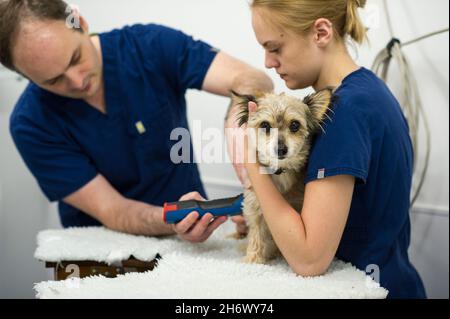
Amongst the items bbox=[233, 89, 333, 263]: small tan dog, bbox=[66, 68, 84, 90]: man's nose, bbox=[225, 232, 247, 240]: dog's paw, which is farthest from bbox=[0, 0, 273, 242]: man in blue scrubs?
bbox=[233, 89, 333, 263]: small tan dog

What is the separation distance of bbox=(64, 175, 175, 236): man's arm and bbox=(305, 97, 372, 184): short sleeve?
17.5 inches

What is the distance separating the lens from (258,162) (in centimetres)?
79

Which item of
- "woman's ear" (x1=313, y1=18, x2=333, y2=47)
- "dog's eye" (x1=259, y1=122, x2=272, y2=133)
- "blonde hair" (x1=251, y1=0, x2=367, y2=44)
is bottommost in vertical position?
"dog's eye" (x1=259, y1=122, x2=272, y2=133)

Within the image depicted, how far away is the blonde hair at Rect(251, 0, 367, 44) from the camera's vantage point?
0.71 m

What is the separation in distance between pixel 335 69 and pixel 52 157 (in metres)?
0.77

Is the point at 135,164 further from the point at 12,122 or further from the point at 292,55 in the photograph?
the point at 292,55

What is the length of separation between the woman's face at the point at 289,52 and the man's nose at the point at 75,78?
0.49m

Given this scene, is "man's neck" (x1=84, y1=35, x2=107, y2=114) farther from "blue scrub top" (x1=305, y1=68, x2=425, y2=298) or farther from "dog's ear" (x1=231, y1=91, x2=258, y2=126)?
"blue scrub top" (x1=305, y1=68, x2=425, y2=298)

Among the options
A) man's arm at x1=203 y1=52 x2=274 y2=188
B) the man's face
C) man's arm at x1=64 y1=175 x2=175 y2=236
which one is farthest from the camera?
man's arm at x1=64 y1=175 x2=175 y2=236

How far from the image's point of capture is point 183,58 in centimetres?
124

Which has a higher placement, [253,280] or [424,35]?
[424,35]

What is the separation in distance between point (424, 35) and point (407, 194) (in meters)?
0.46

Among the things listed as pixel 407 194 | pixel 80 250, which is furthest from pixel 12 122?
pixel 407 194

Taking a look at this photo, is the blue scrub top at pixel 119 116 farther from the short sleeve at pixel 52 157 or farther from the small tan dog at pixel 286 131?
the small tan dog at pixel 286 131
